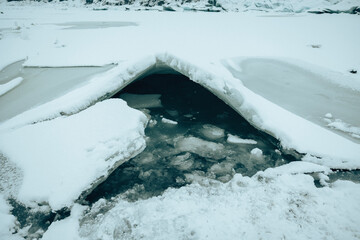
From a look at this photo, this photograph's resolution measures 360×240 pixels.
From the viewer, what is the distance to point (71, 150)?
183cm

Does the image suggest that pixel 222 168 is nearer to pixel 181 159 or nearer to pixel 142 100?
pixel 181 159

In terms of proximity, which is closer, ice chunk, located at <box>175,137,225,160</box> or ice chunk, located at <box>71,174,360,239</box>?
ice chunk, located at <box>71,174,360,239</box>

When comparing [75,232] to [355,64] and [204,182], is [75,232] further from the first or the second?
[355,64]

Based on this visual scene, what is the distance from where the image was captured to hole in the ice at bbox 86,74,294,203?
186 cm

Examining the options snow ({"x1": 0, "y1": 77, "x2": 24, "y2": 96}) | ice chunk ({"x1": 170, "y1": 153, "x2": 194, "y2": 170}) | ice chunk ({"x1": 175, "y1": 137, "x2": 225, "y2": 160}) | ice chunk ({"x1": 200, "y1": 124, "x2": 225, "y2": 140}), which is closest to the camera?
ice chunk ({"x1": 170, "y1": 153, "x2": 194, "y2": 170})

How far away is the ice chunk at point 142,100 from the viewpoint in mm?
3176

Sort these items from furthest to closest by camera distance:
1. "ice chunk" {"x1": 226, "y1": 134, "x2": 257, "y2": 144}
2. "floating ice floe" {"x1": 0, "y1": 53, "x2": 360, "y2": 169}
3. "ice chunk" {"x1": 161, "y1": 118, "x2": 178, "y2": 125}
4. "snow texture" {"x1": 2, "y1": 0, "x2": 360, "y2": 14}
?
1. "snow texture" {"x1": 2, "y1": 0, "x2": 360, "y2": 14}
2. "ice chunk" {"x1": 161, "y1": 118, "x2": 178, "y2": 125}
3. "ice chunk" {"x1": 226, "y1": 134, "x2": 257, "y2": 144}
4. "floating ice floe" {"x1": 0, "y1": 53, "x2": 360, "y2": 169}

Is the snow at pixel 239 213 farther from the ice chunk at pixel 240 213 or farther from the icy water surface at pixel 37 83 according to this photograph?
the icy water surface at pixel 37 83

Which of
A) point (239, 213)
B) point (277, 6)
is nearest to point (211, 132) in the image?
point (239, 213)

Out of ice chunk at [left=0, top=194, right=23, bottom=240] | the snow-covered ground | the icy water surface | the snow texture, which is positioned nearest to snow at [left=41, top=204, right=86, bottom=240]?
the snow-covered ground

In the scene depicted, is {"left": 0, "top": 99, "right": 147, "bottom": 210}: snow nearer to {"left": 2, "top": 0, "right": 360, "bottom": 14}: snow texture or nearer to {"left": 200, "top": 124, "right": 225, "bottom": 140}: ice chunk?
{"left": 200, "top": 124, "right": 225, "bottom": 140}: ice chunk

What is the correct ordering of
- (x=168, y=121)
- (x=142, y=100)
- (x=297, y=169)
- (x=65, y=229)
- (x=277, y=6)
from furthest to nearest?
(x=277, y=6), (x=142, y=100), (x=168, y=121), (x=297, y=169), (x=65, y=229)

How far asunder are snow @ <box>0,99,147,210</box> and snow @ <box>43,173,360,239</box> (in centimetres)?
21

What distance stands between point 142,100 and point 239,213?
2.30 metres
